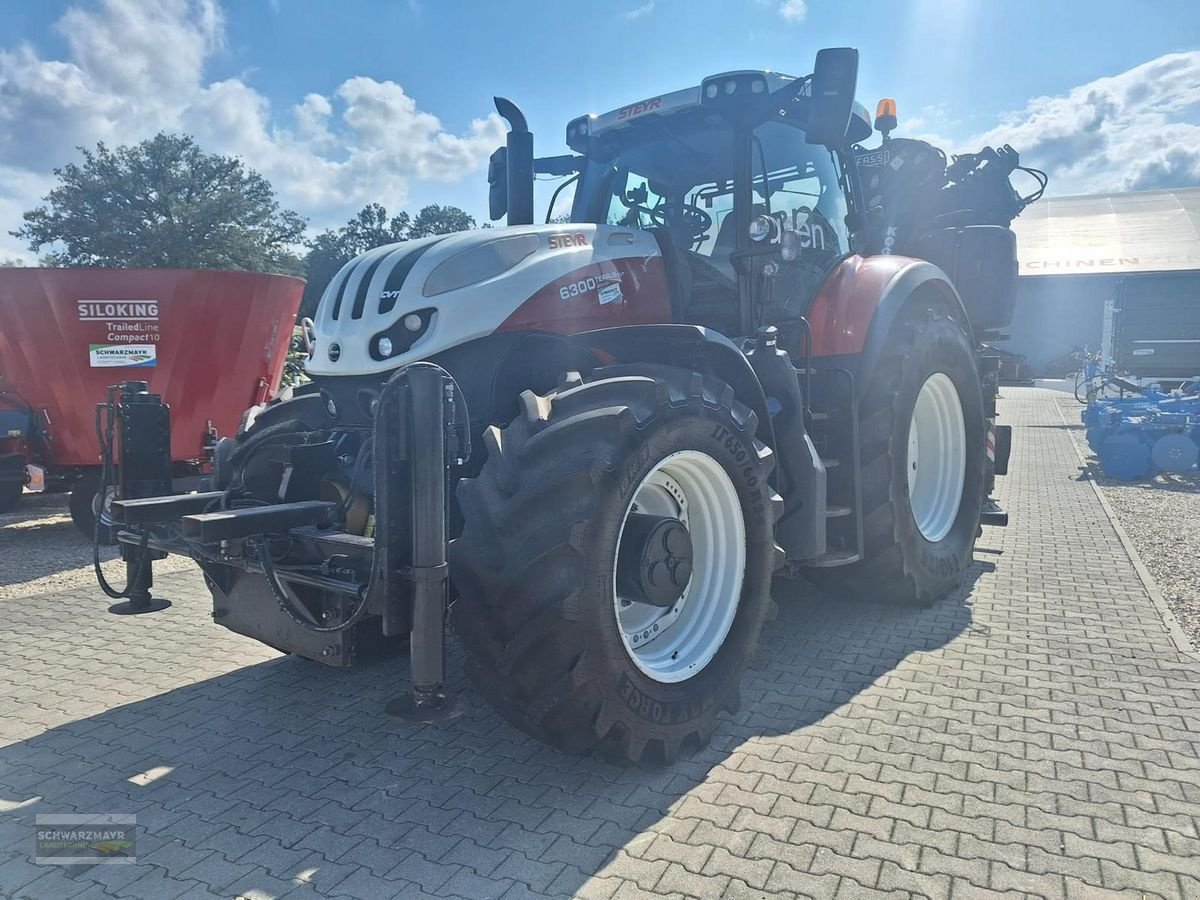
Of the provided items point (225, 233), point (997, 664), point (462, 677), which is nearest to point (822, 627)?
point (997, 664)

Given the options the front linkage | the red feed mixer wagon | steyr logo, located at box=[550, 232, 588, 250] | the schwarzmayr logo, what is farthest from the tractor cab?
the red feed mixer wagon

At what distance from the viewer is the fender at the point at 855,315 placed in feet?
15.6

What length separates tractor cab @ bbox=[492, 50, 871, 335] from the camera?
4.34m

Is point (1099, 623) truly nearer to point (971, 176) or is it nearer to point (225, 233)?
point (971, 176)

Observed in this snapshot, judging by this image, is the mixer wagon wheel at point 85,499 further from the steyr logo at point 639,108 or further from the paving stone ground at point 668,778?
the steyr logo at point 639,108

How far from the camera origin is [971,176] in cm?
707

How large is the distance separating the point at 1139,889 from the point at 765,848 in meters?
1.05

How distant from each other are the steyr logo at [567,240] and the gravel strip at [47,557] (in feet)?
13.8

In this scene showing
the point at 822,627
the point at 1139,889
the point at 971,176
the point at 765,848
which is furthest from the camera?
the point at 971,176

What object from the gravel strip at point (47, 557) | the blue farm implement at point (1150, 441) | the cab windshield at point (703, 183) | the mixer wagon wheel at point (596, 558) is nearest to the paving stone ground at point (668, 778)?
the mixer wagon wheel at point (596, 558)

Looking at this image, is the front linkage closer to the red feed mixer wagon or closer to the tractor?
the tractor

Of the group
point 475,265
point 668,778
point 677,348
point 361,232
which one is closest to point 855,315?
point 677,348

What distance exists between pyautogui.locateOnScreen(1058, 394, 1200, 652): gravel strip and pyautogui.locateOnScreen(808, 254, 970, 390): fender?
2.33 m

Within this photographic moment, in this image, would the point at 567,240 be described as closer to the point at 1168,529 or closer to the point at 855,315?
the point at 855,315
